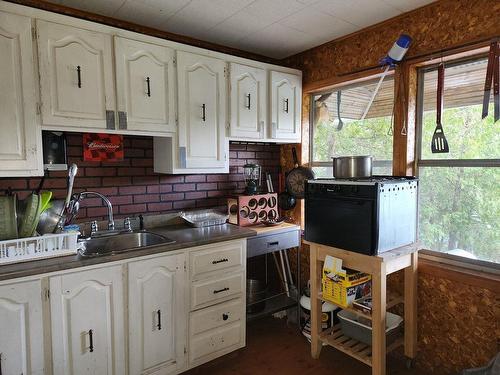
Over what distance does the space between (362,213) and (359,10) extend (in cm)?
129

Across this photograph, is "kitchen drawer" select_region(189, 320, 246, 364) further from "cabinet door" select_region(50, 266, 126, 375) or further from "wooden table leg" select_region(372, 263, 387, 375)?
"wooden table leg" select_region(372, 263, 387, 375)

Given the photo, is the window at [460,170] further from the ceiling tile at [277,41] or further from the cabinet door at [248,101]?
the cabinet door at [248,101]

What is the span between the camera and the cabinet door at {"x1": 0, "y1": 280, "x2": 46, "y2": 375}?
1.54 meters

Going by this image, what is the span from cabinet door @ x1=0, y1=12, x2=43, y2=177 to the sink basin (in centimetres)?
59

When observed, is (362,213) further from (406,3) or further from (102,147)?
(102,147)

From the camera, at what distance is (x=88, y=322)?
1750 mm

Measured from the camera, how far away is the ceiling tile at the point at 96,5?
2039mm

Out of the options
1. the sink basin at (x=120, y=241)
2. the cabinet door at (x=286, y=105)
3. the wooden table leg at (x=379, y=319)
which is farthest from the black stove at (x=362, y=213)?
the sink basin at (x=120, y=241)

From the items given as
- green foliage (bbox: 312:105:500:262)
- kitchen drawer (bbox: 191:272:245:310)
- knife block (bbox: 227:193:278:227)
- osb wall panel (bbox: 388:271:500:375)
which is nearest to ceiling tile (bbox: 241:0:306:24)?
green foliage (bbox: 312:105:500:262)

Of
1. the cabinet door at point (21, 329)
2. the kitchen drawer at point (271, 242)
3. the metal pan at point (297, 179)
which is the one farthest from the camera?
the metal pan at point (297, 179)

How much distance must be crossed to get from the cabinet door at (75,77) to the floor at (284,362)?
1696 mm

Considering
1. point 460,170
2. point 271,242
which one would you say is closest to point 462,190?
point 460,170

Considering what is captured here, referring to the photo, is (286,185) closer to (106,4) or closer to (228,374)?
(228,374)

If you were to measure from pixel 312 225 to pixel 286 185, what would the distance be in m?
0.90
